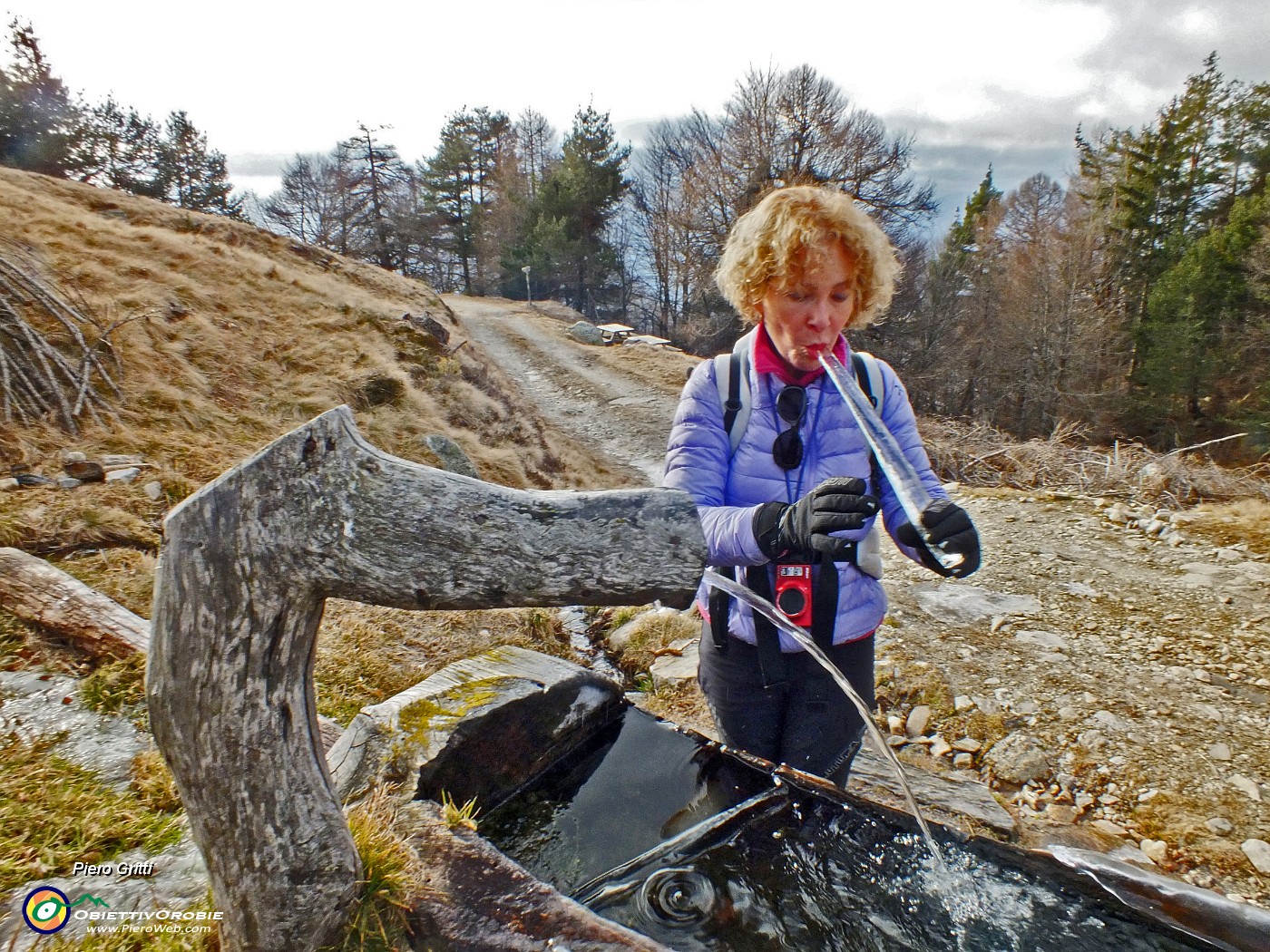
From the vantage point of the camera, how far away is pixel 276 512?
1083 mm

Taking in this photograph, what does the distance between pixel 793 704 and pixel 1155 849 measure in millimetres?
1922

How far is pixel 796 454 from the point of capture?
1874 mm

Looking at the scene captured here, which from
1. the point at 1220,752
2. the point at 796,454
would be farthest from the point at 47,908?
the point at 1220,752

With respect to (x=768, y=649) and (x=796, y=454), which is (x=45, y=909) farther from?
(x=796, y=454)

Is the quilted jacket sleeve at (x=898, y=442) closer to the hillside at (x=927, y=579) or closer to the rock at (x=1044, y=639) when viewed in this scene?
the hillside at (x=927, y=579)

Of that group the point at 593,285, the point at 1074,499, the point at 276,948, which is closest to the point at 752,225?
the point at 276,948

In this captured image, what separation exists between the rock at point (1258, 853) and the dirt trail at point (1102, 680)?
0.06 ft

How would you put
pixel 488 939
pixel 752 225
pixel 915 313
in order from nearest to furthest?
1. pixel 488 939
2. pixel 752 225
3. pixel 915 313

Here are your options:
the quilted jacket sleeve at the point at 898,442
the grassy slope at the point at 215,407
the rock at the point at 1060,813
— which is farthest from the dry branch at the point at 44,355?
the rock at the point at 1060,813

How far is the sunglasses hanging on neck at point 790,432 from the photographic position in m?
1.87

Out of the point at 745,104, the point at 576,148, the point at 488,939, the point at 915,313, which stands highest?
the point at 576,148

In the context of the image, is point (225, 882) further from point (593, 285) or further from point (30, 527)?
point (593, 285)

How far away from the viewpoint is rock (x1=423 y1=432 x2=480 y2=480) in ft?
25.1

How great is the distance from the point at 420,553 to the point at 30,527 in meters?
3.98
